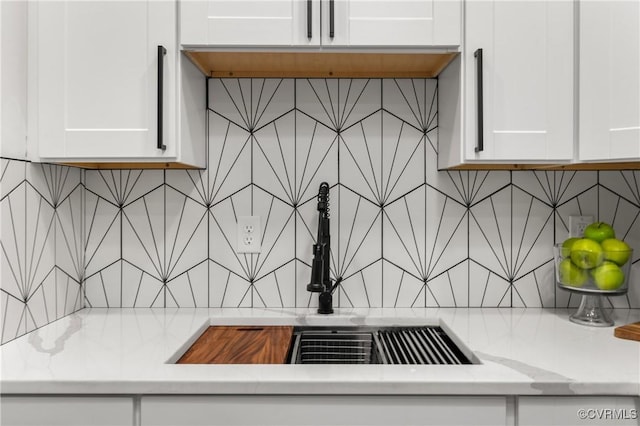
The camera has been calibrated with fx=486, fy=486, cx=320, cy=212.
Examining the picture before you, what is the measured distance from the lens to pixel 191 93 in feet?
4.86

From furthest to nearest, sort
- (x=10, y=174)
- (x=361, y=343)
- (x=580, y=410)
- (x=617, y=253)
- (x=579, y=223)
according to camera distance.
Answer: (x=579, y=223), (x=361, y=343), (x=617, y=253), (x=10, y=174), (x=580, y=410)

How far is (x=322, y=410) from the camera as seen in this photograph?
1017 millimetres

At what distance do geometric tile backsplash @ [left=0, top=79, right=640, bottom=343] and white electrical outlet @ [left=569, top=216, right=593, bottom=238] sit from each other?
0.03 meters

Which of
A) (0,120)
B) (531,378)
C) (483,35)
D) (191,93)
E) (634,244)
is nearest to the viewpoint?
(531,378)

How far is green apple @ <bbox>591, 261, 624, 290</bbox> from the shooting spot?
138cm

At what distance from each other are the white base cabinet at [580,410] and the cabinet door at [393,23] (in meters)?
0.94

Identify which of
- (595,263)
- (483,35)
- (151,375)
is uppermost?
(483,35)

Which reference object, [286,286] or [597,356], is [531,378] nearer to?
[597,356]

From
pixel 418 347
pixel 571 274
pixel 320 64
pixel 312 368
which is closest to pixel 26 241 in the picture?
pixel 312 368

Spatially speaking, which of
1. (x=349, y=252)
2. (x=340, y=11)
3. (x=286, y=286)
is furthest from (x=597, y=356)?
(x=340, y=11)

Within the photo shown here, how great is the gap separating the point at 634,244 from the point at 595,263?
38cm

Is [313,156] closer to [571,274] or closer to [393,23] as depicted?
[393,23]

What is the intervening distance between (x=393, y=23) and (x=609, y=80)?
606 millimetres

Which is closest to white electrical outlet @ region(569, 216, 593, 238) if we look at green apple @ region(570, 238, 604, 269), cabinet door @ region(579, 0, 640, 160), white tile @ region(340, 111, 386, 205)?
green apple @ region(570, 238, 604, 269)
